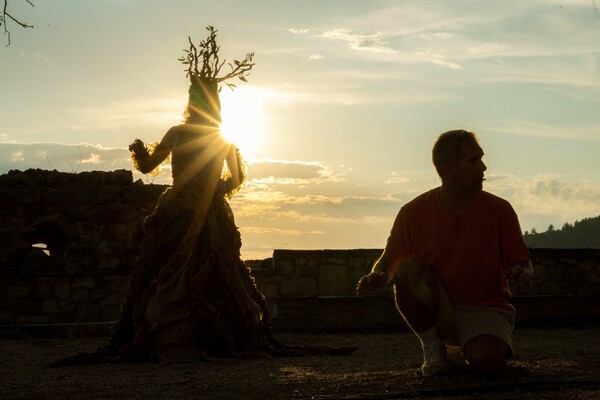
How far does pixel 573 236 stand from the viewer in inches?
1080

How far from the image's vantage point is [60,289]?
1168 centimetres

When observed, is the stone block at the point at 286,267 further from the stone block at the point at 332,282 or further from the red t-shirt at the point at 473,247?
the red t-shirt at the point at 473,247

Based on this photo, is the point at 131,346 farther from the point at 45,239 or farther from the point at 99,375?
the point at 45,239

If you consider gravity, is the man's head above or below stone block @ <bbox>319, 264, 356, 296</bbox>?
above

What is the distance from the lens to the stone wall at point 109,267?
1102 centimetres

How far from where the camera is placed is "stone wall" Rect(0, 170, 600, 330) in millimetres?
11016

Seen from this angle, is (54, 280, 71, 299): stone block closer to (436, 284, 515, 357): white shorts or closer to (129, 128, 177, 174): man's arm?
(129, 128, 177, 174): man's arm

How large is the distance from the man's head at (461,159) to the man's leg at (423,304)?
0.59 meters

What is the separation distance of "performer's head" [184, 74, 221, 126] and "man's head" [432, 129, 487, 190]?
3.08 m

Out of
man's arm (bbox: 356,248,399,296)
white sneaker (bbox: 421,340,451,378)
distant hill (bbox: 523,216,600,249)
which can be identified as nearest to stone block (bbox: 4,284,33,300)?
man's arm (bbox: 356,248,399,296)

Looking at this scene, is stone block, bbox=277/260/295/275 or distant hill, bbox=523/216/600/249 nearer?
stone block, bbox=277/260/295/275

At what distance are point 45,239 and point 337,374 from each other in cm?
839

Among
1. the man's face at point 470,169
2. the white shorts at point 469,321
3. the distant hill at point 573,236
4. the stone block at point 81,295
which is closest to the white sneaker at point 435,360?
the white shorts at point 469,321

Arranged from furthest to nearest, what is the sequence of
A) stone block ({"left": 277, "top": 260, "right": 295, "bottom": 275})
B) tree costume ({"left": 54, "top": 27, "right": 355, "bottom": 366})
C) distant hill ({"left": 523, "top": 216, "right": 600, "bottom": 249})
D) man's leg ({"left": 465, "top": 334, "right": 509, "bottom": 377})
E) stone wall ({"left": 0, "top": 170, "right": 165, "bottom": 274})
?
distant hill ({"left": 523, "top": 216, "right": 600, "bottom": 249}), stone wall ({"left": 0, "top": 170, "right": 165, "bottom": 274}), stone block ({"left": 277, "top": 260, "right": 295, "bottom": 275}), tree costume ({"left": 54, "top": 27, "right": 355, "bottom": 366}), man's leg ({"left": 465, "top": 334, "right": 509, "bottom": 377})
